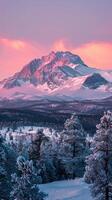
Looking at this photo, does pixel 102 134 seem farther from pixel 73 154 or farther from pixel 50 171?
pixel 50 171

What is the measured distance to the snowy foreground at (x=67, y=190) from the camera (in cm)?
6488

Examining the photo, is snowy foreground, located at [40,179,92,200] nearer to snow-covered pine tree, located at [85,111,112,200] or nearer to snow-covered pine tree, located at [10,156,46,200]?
snow-covered pine tree, located at [85,111,112,200]

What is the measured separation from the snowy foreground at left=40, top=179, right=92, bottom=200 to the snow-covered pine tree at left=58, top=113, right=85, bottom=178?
16.5 feet

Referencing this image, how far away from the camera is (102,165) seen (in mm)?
50938

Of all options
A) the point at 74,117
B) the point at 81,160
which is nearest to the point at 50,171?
the point at 81,160

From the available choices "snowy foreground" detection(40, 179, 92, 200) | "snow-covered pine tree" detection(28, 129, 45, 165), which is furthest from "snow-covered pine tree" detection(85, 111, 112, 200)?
"snow-covered pine tree" detection(28, 129, 45, 165)

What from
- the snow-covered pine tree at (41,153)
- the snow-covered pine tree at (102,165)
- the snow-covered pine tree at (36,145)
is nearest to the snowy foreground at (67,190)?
the snow-covered pine tree at (41,153)

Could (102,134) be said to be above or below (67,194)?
above

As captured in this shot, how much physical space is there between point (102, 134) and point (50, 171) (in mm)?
38865

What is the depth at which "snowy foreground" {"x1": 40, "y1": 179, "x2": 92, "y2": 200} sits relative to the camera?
2554 inches

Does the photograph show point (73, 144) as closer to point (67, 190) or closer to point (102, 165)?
point (67, 190)

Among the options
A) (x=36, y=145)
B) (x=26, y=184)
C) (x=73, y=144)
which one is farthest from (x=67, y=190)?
(x=26, y=184)

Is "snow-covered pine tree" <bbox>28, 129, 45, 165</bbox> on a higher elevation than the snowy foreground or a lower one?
higher

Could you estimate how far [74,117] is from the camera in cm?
7512
